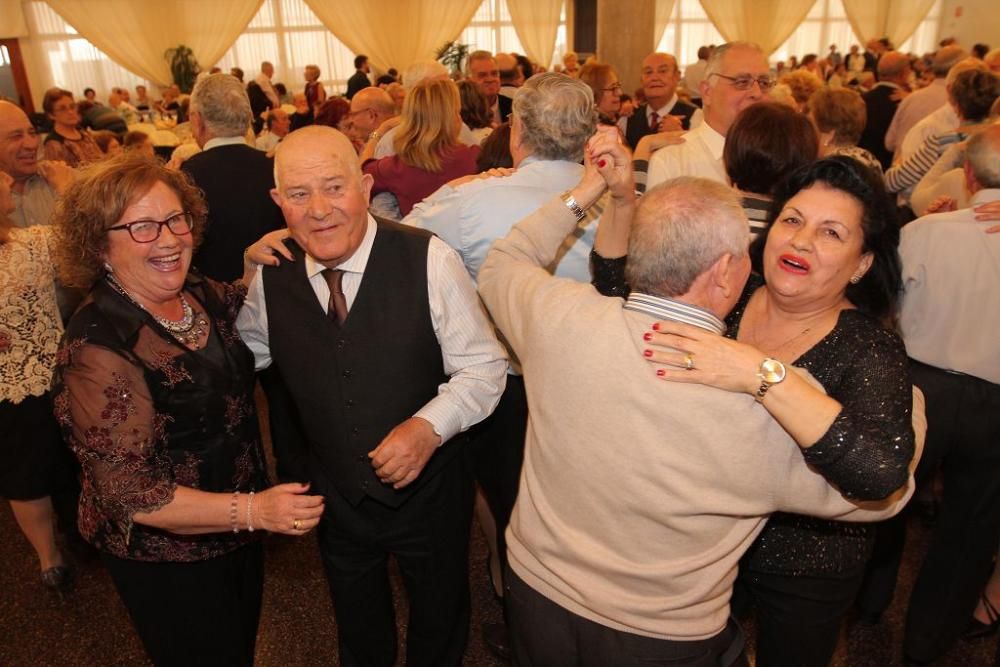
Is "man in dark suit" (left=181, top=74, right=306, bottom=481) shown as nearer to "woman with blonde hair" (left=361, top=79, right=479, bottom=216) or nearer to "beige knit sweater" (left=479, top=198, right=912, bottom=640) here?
"woman with blonde hair" (left=361, top=79, right=479, bottom=216)

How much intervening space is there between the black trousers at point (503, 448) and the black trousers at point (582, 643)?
0.78m

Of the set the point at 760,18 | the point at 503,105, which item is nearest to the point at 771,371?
the point at 503,105

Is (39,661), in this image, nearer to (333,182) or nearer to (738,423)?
(333,182)

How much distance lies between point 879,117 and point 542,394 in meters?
5.65

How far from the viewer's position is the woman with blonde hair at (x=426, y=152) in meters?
2.88

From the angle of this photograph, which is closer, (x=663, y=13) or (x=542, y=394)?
(x=542, y=394)

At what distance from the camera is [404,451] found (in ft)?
5.26

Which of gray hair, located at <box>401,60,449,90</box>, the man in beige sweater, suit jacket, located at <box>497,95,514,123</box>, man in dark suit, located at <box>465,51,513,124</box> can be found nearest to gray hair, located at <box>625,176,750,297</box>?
the man in beige sweater

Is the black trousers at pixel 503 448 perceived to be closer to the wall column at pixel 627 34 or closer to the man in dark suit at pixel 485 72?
the man in dark suit at pixel 485 72

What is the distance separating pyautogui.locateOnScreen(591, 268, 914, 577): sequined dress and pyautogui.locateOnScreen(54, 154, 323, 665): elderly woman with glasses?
0.97 meters

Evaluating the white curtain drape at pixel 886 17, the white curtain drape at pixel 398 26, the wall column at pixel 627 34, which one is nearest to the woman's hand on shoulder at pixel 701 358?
the wall column at pixel 627 34

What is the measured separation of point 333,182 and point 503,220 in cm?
64

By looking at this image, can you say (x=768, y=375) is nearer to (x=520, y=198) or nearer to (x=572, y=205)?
(x=572, y=205)

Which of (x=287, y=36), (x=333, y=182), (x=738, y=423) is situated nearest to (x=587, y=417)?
(x=738, y=423)
